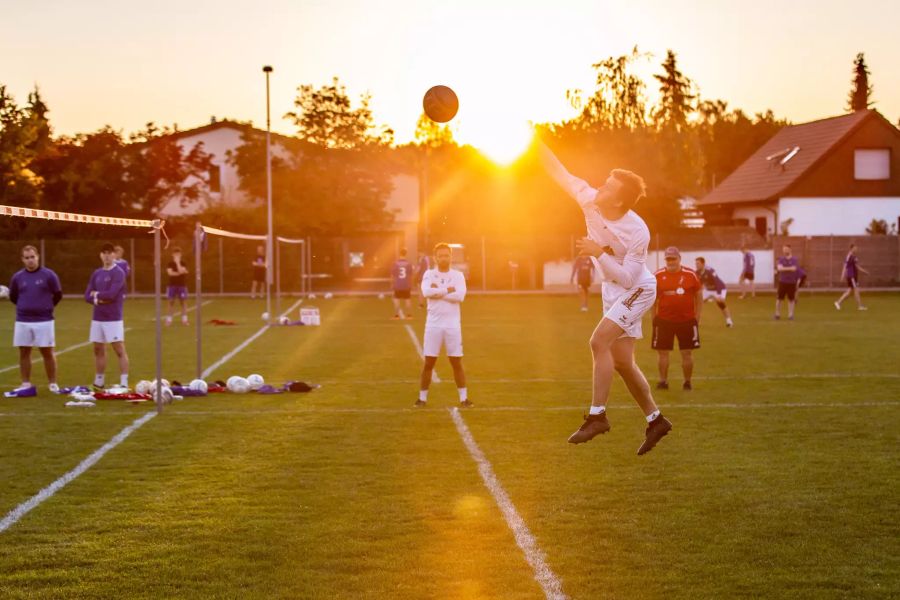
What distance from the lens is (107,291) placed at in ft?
55.5

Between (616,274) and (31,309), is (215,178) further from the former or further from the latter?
(616,274)

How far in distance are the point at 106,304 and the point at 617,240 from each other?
1052 cm

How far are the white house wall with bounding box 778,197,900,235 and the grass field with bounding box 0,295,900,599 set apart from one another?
1604 inches

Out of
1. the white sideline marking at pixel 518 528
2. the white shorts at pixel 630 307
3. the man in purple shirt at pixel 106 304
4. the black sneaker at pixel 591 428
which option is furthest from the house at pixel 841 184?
the black sneaker at pixel 591 428

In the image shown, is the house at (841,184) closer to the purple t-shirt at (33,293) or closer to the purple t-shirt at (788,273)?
the purple t-shirt at (788,273)

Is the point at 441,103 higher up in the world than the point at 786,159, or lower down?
lower down

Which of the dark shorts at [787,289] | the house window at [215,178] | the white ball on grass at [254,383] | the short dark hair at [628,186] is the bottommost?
the white ball on grass at [254,383]

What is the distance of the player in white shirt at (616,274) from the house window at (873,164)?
53895mm

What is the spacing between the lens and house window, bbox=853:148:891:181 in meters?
59.0

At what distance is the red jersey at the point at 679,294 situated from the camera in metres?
16.6

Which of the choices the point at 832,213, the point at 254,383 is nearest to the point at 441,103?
the point at 254,383

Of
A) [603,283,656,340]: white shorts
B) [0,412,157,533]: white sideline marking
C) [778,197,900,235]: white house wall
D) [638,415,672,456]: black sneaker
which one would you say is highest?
[778,197,900,235]: white house wall

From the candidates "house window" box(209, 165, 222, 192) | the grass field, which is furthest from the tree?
the grass field

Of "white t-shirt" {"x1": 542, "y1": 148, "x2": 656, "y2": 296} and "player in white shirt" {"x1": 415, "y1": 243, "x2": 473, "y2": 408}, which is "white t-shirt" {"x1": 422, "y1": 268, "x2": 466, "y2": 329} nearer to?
"player in white shirt" {"x1": 415, "y1": 243, "x2": 473, "y2": 408}
